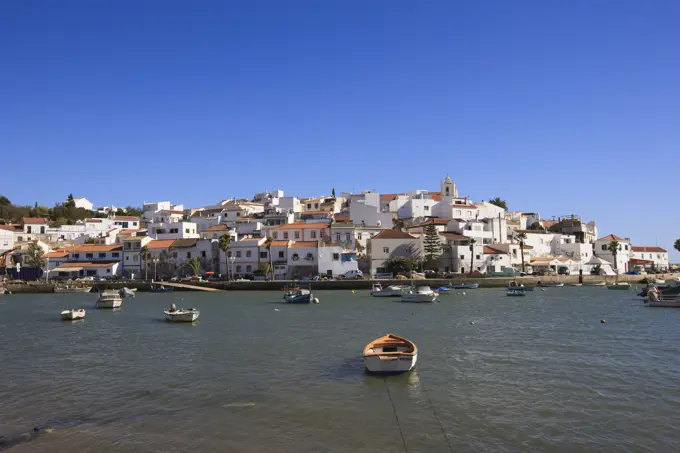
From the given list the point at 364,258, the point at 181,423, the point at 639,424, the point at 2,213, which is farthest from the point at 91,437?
the point at 2,213

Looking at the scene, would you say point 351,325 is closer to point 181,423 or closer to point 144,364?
point 144,364

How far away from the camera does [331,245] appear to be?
78.0 meters

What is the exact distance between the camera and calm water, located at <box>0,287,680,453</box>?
13836 millimetres

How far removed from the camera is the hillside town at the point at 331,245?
79.1 meters

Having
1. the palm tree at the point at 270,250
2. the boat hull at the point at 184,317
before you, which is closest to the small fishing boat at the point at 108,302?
the boat hull at the point at 184,317

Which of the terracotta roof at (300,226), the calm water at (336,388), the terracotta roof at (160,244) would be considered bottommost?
the calm water at (336,388)

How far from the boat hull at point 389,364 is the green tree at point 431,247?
6144cm

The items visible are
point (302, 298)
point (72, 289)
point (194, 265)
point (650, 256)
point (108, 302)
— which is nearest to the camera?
point (108, 302)

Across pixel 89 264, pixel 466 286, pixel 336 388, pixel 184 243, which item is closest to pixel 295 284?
pixel 466 286

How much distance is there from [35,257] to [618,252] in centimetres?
9644

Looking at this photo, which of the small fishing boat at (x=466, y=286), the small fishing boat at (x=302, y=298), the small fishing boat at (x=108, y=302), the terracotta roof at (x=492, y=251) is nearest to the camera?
the small fishing boat at (x=108, y=302)

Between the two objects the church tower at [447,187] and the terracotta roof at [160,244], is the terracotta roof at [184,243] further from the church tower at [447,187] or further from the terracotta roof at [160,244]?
the church tower at [447,187]

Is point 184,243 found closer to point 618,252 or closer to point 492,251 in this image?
point 492,251

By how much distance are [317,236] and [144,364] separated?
60.1 meters
